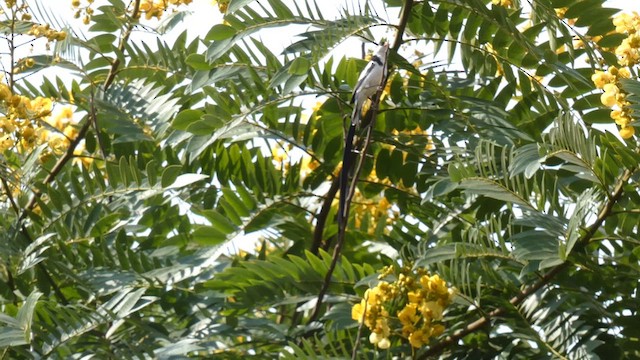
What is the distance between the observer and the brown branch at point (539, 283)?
1.81m

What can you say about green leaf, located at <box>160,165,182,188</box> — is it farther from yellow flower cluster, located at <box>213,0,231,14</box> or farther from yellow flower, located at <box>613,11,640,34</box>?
yellow flower, located at <box>613,11,640,34</box>

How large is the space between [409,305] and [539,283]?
233mm

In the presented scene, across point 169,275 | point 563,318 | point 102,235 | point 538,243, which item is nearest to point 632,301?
point 563,318


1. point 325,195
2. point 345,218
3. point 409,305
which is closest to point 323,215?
point 325,195

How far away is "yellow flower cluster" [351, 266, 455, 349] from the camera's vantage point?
1.81 metres

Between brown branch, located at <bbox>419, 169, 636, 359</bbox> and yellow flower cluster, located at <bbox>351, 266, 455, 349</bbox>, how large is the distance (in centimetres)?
10

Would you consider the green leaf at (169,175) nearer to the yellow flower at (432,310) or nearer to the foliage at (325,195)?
the foliage at (325,195)

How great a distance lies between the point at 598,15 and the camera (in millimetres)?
2309

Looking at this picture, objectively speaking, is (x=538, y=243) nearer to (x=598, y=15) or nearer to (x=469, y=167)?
(x=469, y=167)

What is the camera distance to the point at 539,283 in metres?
1.88

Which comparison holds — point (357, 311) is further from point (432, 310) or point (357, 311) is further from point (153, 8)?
point (153, 8)

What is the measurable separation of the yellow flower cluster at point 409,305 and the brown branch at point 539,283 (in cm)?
10

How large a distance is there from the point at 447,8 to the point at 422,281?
71 cm

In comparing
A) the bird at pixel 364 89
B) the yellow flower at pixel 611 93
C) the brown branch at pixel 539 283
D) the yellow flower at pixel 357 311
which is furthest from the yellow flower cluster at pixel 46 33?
the yellow flower at pixel 611 93
